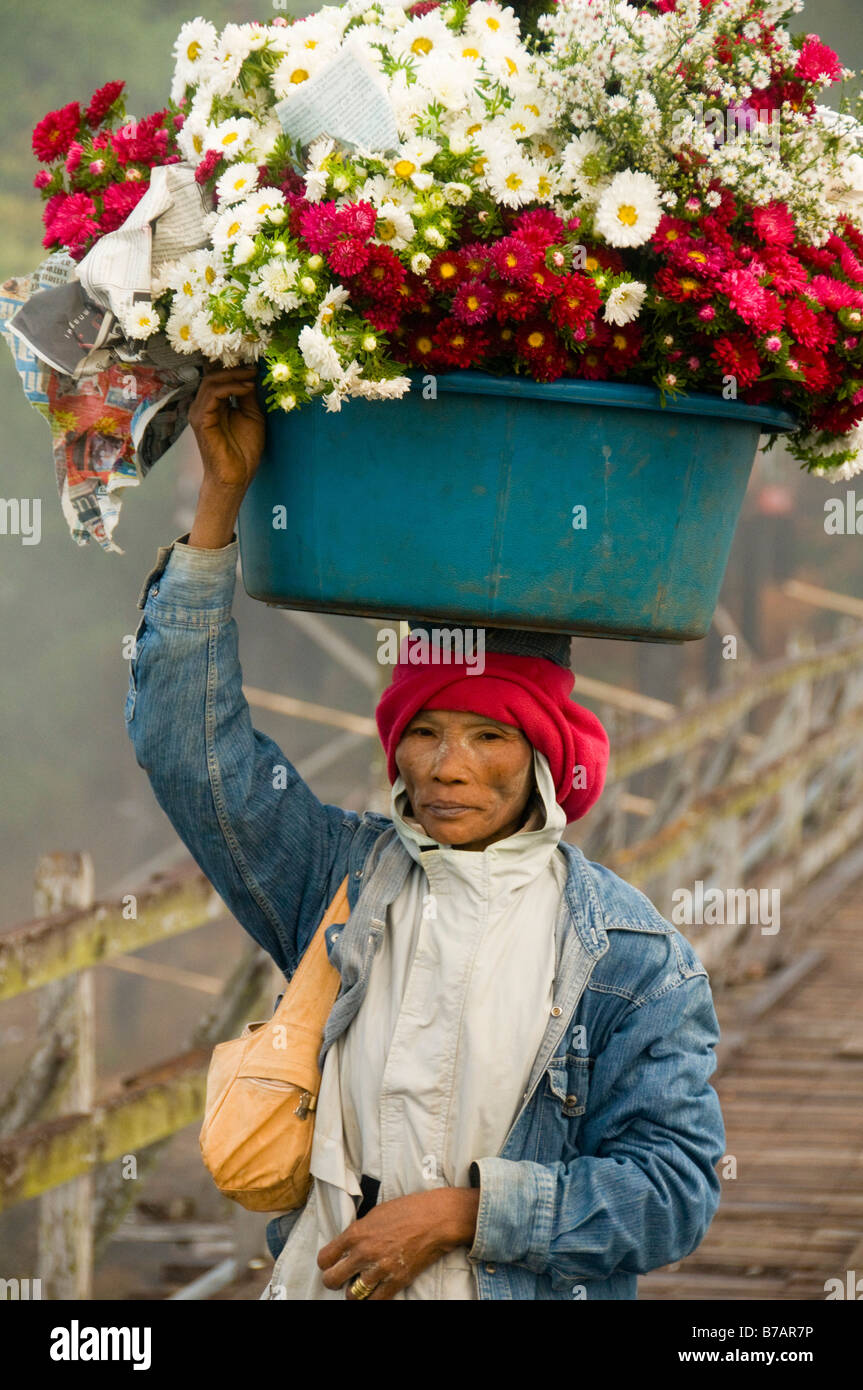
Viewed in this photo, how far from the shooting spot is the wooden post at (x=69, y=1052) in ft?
13.5

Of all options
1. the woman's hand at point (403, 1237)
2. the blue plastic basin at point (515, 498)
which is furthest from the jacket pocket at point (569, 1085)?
the blue plastic basin at point (515, 498)

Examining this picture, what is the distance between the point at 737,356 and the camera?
1.71 meters

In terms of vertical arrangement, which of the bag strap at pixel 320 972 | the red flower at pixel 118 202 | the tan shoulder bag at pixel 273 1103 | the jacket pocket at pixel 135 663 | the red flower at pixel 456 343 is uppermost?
the red flower at pixel 118 202

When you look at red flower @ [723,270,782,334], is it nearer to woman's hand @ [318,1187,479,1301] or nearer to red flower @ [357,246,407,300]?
red flower @ [357,246,407,300]

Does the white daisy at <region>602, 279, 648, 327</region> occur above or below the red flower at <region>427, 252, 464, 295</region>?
below

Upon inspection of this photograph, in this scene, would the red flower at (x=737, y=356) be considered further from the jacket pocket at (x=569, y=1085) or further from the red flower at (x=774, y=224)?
the jacket pocket at (x=569, y=1085)

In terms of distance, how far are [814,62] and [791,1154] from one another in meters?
4.28

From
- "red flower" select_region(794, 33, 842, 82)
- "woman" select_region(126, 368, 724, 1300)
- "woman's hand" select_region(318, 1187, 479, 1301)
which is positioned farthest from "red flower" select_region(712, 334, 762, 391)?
"woman's hand" select_region(318, 1187, 479, 1301)

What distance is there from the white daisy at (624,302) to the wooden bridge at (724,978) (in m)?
1.63

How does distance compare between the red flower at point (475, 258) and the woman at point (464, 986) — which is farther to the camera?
the woman at point (464, 986)

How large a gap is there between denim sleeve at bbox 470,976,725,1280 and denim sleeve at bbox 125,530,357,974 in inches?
18.8

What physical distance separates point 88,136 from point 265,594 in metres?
0.65

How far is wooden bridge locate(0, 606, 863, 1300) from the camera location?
4.13 meters

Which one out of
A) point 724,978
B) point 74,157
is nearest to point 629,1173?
point 74,157
